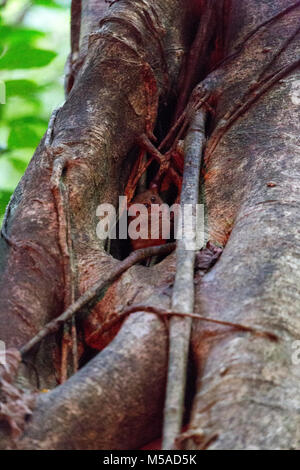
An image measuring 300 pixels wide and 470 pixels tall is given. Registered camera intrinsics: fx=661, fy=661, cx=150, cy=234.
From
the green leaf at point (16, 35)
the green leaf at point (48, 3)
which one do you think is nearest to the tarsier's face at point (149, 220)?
the green leaf at point (16, 35)

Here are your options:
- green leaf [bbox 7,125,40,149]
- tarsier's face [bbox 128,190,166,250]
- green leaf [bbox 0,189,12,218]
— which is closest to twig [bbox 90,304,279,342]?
tarsier's face [bbox 128,190,166,250]

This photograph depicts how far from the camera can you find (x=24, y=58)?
10.3 ft

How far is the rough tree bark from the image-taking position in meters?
1.54

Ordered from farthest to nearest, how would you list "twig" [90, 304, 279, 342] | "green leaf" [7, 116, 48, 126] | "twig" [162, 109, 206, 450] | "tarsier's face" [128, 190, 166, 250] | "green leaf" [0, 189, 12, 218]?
"green leaf" [7, 116, 48, 126] → "green leaf" [0, 189, 12, 218] → "tarsier's face" [128, 190, 166, 250] → "twig" [90, 304, 279, 342] → "twig" [162, 109, 206, 450]

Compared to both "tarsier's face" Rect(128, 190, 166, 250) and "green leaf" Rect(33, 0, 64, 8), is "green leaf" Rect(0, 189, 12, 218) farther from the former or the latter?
"green leaf" Rect(33, 0, 64, 8)

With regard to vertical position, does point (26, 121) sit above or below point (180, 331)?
above

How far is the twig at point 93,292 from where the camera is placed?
1.88 metres

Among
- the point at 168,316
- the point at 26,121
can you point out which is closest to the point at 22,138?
the point at 26,121

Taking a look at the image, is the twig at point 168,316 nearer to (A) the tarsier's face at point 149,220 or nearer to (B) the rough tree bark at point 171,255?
(B) the rough tree bark at point 171,255

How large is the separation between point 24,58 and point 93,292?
1.55m

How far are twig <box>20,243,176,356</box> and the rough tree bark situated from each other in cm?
4

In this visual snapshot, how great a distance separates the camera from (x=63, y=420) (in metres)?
1.52

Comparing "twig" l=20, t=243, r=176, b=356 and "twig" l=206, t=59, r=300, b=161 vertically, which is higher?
"twig" l=206, t=59, r=300, b=161

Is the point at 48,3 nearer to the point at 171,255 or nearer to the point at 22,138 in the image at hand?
the point at 22,138
